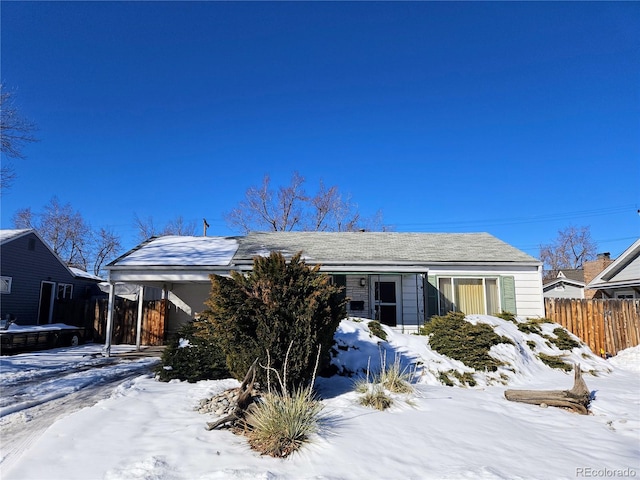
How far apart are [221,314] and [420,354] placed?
468 cm

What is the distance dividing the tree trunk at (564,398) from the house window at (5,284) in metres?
16.9

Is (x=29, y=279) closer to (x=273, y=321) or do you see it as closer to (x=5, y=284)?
(x=5, y=284)

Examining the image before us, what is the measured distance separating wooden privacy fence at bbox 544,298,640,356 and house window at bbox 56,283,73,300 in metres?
20.2

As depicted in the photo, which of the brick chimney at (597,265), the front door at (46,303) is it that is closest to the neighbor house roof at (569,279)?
the brick chimney at (597,265)

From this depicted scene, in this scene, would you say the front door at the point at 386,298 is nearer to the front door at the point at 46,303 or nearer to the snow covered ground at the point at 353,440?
the snow covered ground at the point at 353,440

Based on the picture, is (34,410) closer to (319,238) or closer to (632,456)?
(632,456)

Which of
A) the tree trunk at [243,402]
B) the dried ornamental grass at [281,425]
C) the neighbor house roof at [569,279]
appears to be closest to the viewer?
the dried ornamental grass at [281,425]

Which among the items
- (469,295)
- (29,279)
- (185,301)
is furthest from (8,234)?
(469,295)

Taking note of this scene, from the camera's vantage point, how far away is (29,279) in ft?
50.9

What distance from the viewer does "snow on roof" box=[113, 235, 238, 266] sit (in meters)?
12.5

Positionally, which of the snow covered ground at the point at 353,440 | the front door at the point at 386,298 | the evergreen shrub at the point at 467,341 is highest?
the front door at the point at 386,298

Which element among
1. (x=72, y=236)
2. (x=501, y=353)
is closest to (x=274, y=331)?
(x=501, y=353)

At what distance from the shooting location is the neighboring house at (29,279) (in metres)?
14.4

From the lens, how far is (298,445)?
12.8 ft
